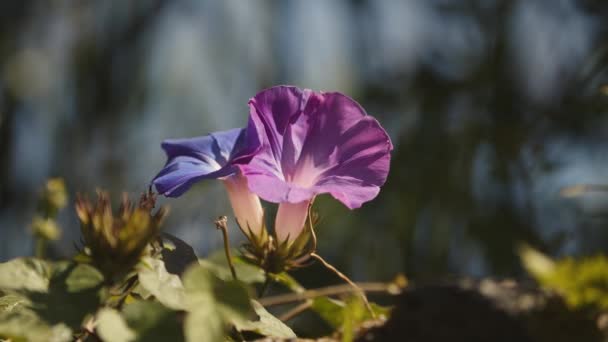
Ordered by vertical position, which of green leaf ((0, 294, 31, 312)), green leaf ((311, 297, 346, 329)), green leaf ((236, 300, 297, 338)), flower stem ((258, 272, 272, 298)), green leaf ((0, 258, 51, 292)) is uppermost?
green leaf ((0, 258, 51, 292))

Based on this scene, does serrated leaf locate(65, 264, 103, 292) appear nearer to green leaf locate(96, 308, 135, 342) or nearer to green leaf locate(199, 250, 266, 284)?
green leaf locate(96, 308, 135, 342)

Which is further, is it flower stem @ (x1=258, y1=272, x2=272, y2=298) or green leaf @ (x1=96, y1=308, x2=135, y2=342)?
flower stem @ (x1=258, y1=272, x2=272, y2=298)

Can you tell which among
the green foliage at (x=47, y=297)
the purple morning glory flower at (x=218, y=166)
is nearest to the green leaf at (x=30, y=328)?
the green foliage at (x=47, y=297)

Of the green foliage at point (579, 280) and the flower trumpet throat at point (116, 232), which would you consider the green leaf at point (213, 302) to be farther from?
the green foliage at point (579, 280)

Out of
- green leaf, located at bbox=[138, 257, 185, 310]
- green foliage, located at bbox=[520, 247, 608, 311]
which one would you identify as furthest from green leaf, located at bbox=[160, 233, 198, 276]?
green foliage, located at bbox=[520, 247, 608, 311]

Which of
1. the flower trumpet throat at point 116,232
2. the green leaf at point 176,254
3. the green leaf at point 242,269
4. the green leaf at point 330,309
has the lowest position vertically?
the green leaf at point 330,309

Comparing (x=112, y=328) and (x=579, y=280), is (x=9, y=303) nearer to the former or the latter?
(x=112, y=328)
